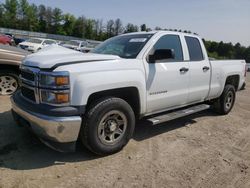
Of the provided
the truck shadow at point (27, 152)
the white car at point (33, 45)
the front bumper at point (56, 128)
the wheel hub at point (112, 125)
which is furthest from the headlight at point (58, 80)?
the white car at point (33, 45)

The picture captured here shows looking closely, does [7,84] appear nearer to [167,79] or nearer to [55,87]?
[55,87]

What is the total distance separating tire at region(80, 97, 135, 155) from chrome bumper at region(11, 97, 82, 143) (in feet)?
0.65

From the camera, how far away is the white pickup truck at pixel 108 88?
133 inches

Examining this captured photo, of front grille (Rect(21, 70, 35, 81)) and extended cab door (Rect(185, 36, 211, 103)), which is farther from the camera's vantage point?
extended cab door (Rect(185, 36, 211, 103))

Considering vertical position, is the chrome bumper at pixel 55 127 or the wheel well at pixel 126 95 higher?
the wheel well at pixel 126 95

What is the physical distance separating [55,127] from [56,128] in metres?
0.02

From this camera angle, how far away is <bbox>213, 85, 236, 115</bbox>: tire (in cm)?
649

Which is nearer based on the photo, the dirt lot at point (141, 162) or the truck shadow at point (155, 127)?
the dirt lot at point (141, 162)

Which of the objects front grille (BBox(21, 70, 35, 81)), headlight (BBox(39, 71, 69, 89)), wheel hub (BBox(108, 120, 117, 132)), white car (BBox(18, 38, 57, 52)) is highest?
headlight (BBox(39, 71, 69, 89))

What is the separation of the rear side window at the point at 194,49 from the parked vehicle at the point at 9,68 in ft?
13.3

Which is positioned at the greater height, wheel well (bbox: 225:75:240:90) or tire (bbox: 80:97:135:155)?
wheel well (bbox: 225:75:240:90)

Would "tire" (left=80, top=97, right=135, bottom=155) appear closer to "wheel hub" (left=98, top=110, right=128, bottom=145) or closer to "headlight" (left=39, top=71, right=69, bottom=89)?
"wheel hub" (left=98, top=110, right=128, bottom=145)

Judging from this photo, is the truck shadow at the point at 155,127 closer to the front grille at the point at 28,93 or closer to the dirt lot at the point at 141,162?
the dirt lot at the point at 141,162

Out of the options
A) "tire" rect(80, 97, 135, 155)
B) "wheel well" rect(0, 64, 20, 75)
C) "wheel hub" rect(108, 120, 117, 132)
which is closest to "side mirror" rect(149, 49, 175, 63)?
"tire" rect(80, 97, 135, 155)
